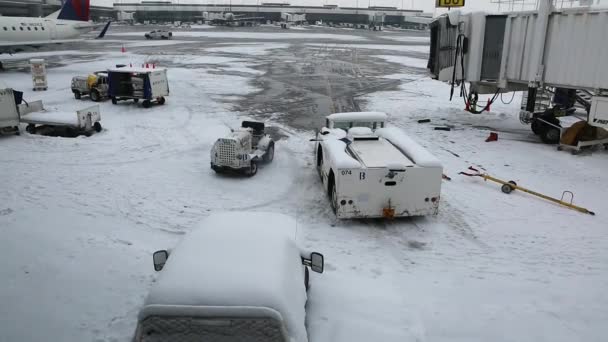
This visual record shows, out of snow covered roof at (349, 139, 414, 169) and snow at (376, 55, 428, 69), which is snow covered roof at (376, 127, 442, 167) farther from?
snow at (376, 55, 428, 69)

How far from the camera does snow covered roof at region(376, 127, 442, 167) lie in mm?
9680

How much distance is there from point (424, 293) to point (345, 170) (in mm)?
3070

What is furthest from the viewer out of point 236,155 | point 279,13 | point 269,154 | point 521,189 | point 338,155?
point 279,13

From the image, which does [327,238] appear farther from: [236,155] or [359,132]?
[236,155]

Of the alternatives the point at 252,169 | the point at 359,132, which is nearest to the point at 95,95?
the point at 252,169

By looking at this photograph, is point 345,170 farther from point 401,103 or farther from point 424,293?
point 401,103

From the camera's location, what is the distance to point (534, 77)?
1692cm

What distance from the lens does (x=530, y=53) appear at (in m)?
17.1

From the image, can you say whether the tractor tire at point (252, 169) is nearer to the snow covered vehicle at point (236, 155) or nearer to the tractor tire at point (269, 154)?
the snow covered vehicle at point (236, 155)

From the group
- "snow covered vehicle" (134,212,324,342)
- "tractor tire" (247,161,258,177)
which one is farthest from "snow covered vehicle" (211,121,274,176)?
"snow covered vehicle" (134,212,324,342)

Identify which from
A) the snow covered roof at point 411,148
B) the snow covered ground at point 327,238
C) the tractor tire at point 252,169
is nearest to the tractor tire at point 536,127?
the snow covered ground at point 327,238

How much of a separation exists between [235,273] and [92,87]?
2242 centimetres

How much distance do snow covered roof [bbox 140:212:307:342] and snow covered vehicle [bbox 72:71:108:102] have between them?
20803mm

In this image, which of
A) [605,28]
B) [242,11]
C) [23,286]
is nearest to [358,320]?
[23,286]
